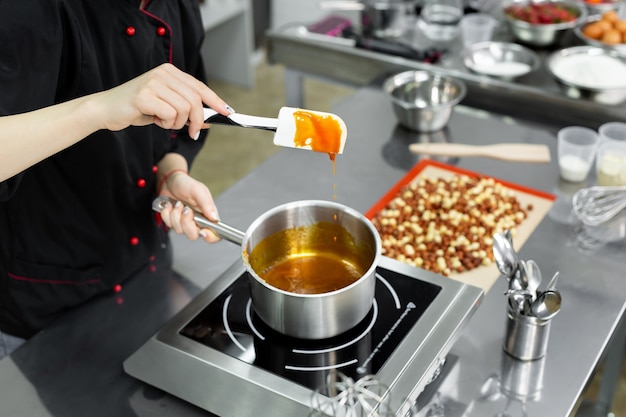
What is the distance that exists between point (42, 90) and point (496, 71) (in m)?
1.39

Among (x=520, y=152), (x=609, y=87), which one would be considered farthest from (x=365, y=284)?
(x=609, y=87)

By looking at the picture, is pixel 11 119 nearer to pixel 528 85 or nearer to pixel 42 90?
pixel 42 90

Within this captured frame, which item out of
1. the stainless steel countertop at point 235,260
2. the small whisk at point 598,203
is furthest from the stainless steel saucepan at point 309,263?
the small whisk at point 598,203

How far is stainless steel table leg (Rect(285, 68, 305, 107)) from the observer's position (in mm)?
2438

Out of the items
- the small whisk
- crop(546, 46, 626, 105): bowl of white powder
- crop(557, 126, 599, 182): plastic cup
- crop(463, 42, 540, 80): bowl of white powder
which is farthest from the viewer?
crop(463, 42, 540, 80): bowl of white powder

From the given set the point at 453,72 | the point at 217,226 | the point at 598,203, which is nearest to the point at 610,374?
the point at 598,203

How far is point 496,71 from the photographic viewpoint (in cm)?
211

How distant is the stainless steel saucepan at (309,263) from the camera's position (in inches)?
40.7

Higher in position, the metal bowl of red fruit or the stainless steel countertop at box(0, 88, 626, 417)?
the metal bowl of red fruit

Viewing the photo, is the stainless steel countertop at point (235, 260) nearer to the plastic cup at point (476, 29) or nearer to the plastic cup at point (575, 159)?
the plastic cup at point (575, 159)

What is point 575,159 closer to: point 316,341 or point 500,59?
point 500,59

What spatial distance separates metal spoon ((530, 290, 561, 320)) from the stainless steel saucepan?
26cm

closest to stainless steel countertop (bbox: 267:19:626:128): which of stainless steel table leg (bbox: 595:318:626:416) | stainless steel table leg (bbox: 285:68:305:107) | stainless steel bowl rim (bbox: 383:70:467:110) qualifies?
stainless steel table leg (bbox: 285:68:305:107)

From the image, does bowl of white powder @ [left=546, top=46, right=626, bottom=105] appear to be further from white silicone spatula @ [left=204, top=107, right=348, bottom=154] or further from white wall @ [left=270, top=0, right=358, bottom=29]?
white wall @ [left=270, top=0, right=358, bottom=29]
